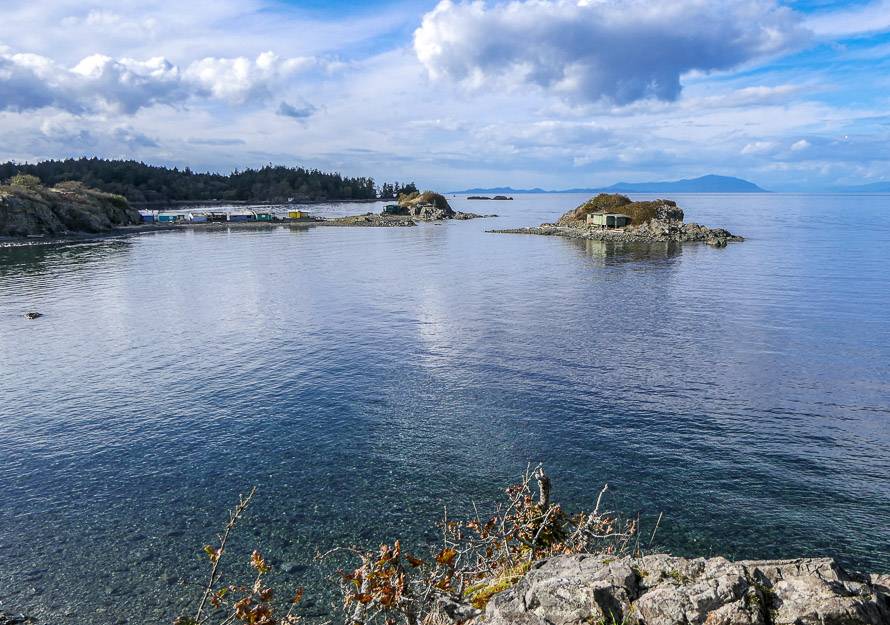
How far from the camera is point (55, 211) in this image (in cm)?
15575

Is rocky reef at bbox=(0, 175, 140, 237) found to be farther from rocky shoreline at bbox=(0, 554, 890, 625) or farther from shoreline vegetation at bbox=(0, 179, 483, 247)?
rocky shoreline at bbox=(0, 554, 890, 625)

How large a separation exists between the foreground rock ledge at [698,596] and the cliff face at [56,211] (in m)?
169

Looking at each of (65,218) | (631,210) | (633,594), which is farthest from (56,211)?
(633,594)

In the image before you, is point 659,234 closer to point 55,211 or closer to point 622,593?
point 622,593

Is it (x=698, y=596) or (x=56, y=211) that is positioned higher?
(x=56, y=211)

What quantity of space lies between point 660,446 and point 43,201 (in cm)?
17611

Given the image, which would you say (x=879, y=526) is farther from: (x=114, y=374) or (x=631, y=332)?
(x=114, y=374)

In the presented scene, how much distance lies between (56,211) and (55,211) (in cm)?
27

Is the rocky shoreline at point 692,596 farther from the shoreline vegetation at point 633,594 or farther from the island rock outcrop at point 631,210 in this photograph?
the island rock outcrop at point 631,210

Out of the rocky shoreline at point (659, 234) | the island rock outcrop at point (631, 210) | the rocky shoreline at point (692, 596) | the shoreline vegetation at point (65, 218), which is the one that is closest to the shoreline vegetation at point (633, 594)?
A: the rocky shoreline at point (692, 596)

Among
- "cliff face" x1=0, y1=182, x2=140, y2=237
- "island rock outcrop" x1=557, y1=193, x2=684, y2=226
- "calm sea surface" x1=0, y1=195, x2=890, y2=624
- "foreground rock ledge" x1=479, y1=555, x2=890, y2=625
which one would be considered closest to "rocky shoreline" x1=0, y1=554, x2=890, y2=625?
"foreground rock ledge" x1=479, y1=555, x2=890, y2=625

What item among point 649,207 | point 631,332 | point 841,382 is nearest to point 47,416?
point 631,332

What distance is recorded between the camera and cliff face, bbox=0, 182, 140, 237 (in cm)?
13912

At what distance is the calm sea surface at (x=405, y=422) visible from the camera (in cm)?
1934
